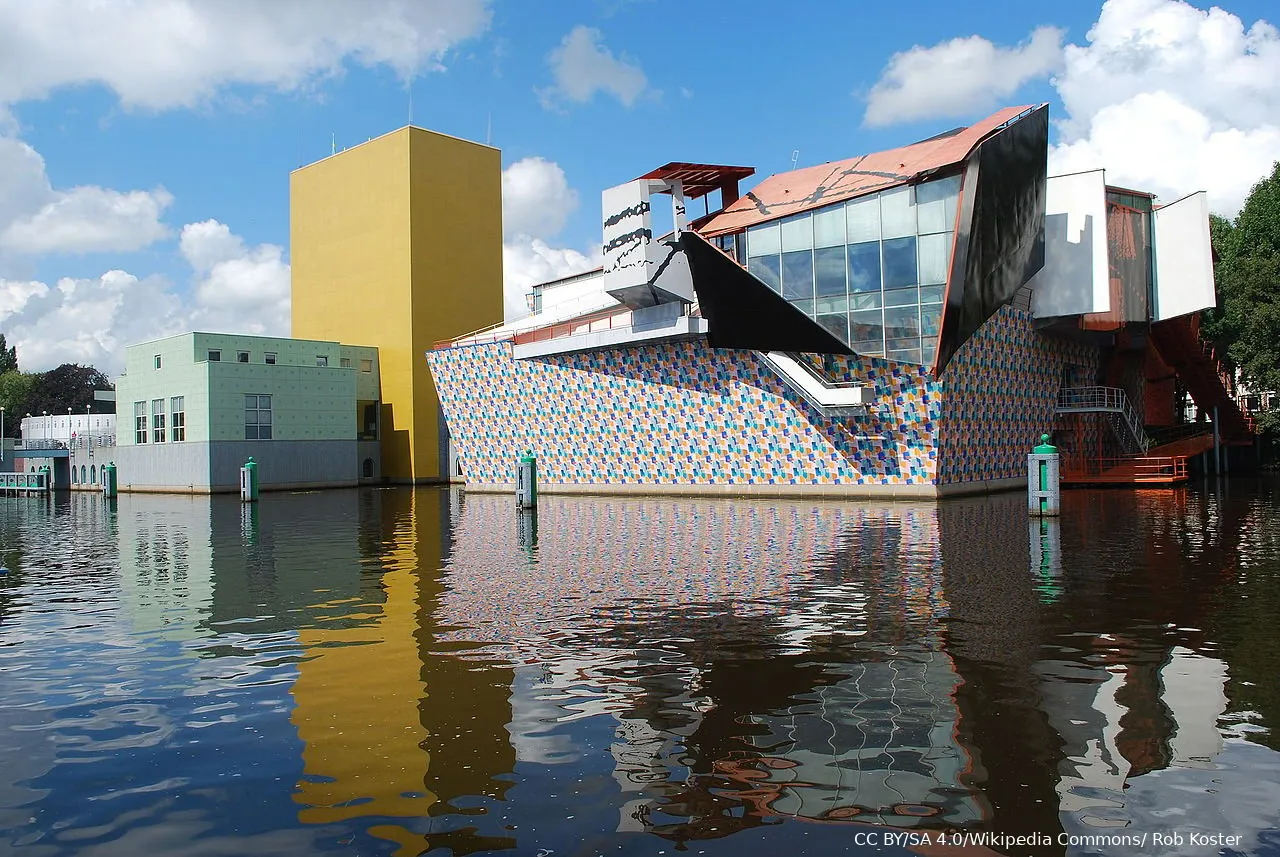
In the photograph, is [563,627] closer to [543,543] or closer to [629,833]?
[629,833]

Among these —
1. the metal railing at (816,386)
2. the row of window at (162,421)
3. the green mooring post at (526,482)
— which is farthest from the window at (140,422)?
the metal railing at (816,386)

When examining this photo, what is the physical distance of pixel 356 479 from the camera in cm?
5819

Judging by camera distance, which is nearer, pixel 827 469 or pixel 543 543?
pixel 543 543

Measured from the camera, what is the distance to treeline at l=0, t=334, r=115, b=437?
295 ft

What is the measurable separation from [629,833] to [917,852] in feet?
4.21

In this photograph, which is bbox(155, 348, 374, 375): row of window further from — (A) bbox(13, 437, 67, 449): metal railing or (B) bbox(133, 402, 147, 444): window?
(A) bbox(13, 437, 67, 449): metal railing

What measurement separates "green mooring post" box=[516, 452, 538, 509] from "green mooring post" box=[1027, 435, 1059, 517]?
12369mm

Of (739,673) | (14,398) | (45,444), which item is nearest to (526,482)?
(739,673)

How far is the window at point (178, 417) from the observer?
177 feet

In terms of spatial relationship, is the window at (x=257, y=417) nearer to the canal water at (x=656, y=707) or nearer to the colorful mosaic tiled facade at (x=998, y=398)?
the colorful mosaic tiled facade at (x=998, y=398)

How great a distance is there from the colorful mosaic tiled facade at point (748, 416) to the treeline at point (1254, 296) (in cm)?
617

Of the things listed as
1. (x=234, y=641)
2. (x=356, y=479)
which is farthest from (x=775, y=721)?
(x=356, y=479)

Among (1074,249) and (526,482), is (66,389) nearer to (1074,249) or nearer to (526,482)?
(526,482)

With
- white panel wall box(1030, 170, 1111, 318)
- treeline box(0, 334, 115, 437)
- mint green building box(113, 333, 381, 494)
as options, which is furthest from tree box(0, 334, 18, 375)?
white panel wall box(1030, 170, 1111, 318)
